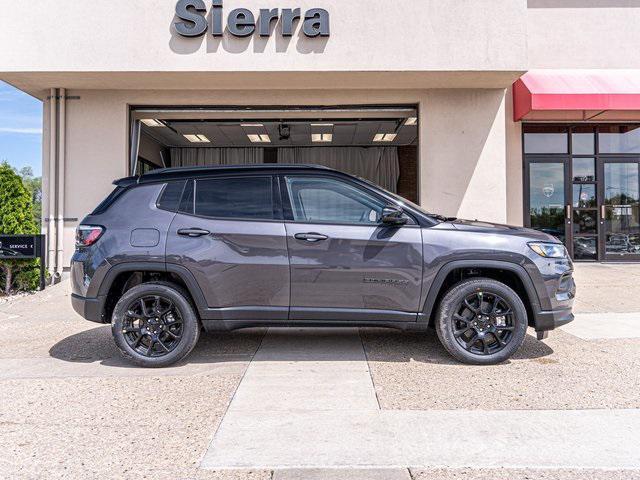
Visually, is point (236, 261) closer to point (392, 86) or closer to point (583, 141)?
point (392, 86)

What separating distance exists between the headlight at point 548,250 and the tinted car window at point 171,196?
3.41 m

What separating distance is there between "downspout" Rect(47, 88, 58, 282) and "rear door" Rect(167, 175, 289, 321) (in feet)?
21.6

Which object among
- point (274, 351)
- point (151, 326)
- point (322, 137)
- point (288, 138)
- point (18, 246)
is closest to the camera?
point (151, 326)

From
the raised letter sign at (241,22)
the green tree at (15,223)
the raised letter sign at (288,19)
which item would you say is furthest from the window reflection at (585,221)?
the green tree at (15,223)

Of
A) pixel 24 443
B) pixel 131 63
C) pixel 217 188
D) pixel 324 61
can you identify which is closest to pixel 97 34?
pixel 131 63

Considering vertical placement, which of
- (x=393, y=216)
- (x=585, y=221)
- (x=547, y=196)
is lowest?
(x=393, y=216)

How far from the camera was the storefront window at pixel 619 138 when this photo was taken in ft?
41.1

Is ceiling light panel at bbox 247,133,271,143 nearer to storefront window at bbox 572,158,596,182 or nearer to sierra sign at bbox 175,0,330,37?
sierra sign at bbox 175,0,330,37

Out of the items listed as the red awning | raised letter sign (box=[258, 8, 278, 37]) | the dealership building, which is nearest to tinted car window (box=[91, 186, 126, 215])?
the dealership building

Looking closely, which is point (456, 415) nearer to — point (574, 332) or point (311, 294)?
point (311, 294)

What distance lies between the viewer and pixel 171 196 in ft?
16.0

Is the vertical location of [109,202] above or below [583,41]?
below

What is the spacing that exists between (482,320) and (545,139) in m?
9.35

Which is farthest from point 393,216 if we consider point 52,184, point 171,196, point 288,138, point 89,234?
point 288,138
